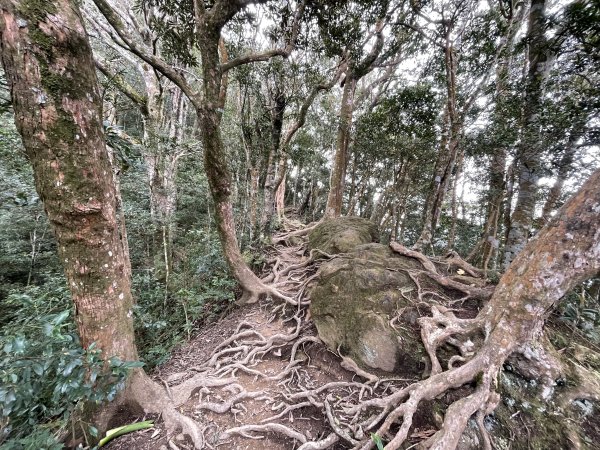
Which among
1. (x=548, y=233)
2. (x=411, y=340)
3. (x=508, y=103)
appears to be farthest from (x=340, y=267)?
(x=508, y=103)

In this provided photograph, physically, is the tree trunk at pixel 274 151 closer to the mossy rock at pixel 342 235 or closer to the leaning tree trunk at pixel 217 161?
the mossy rock at pixel 342 235

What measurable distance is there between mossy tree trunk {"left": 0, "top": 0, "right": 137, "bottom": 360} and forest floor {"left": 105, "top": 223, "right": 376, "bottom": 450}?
1192 millimetres

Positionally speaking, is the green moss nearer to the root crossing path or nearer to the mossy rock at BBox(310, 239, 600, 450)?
the root crossing path

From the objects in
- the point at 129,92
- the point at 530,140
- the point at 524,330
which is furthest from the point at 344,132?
the point at 524,330

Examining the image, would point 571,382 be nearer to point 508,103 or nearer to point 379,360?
point 379,360

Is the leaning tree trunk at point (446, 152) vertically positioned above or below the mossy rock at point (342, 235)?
above

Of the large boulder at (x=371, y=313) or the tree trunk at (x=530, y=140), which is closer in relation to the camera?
the large boulder at (x=371, y=313)

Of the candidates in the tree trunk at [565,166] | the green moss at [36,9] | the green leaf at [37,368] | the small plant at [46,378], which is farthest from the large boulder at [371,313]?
the green moss at [36,9]

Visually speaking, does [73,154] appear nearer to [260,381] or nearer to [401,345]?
[260,381]

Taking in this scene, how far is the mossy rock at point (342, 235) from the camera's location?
17.8 ft

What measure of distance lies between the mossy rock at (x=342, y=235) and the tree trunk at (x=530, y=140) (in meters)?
2.71

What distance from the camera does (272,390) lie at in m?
2.87

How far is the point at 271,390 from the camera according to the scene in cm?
287

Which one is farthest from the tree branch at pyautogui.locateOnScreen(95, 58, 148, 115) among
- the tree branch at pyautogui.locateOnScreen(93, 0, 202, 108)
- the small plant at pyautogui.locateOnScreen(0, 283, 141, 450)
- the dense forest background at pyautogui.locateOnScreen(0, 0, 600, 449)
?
the small plant at pyautogui.locateOnScreen(0, 283, 141, 450)
